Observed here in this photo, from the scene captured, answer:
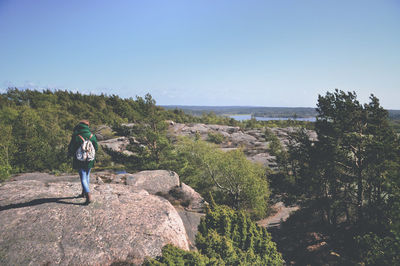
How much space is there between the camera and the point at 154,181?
15.7m

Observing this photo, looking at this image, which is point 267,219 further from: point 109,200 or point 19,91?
point 19,91

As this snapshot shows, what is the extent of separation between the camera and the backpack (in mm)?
6320

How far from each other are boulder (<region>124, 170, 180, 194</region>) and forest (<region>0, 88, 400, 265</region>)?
588 cm

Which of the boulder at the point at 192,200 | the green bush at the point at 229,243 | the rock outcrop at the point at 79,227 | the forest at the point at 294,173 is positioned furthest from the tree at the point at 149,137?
the green bush at the point at 229,243

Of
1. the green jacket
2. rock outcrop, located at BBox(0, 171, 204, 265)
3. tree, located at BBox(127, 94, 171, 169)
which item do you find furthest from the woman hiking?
tree, located at BBox(127, 94, 171, 169)

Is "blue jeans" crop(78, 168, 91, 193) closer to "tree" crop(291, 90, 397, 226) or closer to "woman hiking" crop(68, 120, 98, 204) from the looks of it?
"woman hiking" crop(68, 120, 98, 204)

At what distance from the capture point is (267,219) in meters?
30.4

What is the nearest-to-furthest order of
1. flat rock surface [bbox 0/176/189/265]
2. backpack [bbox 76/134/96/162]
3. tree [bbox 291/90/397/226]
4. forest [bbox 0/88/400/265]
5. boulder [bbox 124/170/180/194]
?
flat rock surface [bbox 0/176/189/265] → backpack [bbox 76/134/96/162] → forest [bbox 0/88/400/265] → boulder [bbox 124/170/180/194] → tree [bbox 291/90/397/226]

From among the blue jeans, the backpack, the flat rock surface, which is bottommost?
the flat rock surface

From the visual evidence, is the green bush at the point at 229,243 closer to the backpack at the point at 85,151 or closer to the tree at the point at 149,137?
the backpack at the point at 85,151

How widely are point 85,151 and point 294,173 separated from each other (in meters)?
27.7

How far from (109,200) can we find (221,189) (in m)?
23.0

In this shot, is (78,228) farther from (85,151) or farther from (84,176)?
(85,151)

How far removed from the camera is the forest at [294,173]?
26.9 ft
